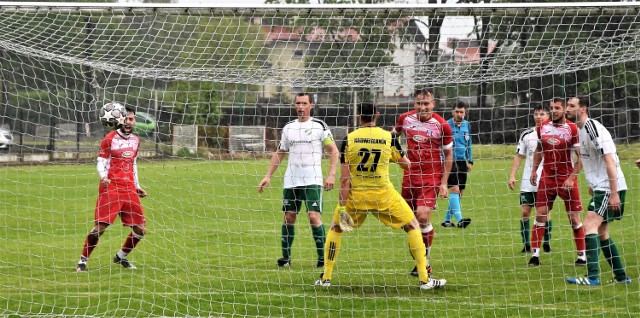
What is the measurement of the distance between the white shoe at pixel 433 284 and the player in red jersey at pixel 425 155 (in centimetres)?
69

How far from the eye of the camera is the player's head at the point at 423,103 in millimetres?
8969

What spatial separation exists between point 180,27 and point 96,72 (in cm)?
130

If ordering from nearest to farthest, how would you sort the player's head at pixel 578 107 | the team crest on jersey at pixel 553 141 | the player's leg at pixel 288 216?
the player's head at pixel 578 107 < the team crest on jersey at pixel 553 141 < the player's leg at pixel 288 216

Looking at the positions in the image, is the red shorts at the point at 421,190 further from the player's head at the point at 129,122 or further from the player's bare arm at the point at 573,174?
the player's head at the point at 129,122

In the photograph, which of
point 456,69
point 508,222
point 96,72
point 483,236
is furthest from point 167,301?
point 508,222

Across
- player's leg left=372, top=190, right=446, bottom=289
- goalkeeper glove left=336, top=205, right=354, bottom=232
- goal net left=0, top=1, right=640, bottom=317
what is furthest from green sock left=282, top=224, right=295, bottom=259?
player's leg left=372, top=190, right=446, bottom=289

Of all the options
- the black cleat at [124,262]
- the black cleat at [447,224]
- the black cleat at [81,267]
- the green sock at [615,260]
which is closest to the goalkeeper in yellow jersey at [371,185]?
the green sock at [615,260]

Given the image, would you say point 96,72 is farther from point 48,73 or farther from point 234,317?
point 234,317

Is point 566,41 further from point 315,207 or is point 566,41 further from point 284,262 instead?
point 284,262

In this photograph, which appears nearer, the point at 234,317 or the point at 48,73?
the point at 234,317

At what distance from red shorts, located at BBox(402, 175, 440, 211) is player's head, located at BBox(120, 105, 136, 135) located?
308 centimetres

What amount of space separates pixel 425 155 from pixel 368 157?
125cm

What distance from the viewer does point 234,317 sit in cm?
754

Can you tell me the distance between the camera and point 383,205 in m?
8.28
